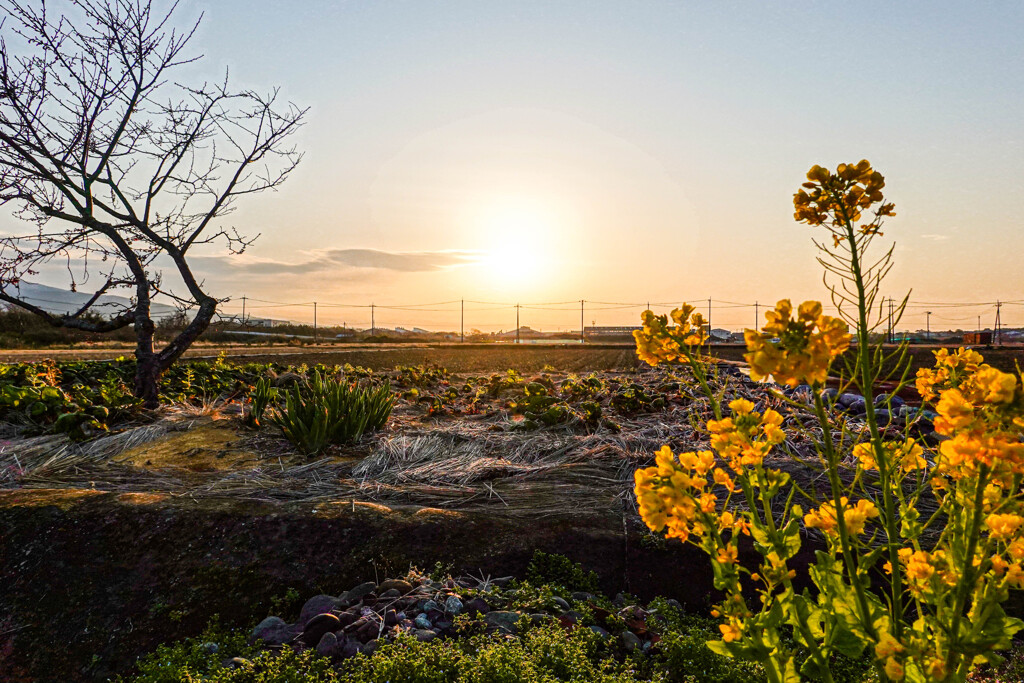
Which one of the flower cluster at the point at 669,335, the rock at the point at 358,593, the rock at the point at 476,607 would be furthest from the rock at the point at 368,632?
the flower cluster at the point at 669,335

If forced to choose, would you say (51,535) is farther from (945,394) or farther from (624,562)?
(945,394)

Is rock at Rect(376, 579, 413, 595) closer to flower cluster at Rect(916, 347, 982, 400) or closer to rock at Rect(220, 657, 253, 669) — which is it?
rock at Rect(220, 657, 253, 669)

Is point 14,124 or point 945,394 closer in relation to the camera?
point 945,394

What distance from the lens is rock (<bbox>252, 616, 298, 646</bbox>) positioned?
2213mm

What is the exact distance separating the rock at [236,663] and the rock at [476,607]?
0.71m

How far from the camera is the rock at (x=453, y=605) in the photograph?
2283 millimetres

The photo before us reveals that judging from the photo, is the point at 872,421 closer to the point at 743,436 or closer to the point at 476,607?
the point at 743,436

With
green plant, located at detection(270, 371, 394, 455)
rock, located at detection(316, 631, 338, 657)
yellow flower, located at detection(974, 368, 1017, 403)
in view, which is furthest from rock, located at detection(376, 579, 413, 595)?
green plant, located at detection(270, 371, 394, 455)

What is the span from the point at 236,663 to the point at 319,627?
0.27 metres

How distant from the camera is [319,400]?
4797mm

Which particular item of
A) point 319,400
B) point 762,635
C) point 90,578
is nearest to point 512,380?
point 319,400

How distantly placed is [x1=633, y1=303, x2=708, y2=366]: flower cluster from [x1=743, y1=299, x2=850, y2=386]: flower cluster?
0.34m

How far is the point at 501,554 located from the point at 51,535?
72.6 inches

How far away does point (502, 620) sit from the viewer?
225 cm
